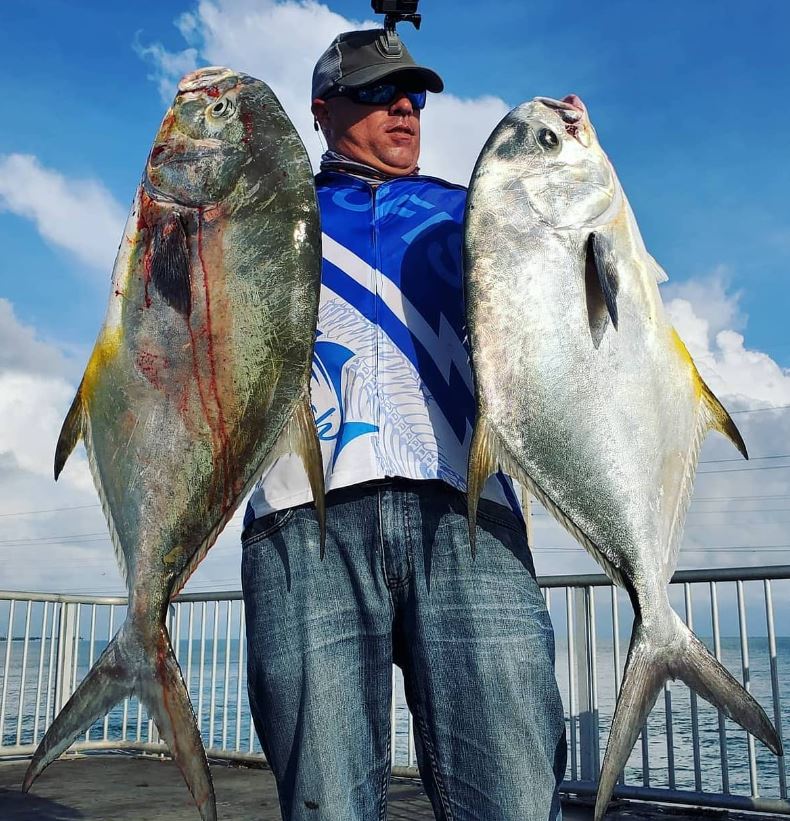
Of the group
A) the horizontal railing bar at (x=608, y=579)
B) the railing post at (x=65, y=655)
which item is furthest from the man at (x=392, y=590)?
the railing post at (x=65, y=655)

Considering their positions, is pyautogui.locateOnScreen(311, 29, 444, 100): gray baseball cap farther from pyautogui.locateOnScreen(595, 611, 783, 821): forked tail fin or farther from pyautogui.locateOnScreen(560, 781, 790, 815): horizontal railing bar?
pyautogui.locateOnScreen(560, 781, 790, 815): horizontal railing bar

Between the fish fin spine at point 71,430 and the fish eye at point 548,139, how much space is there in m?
1.39

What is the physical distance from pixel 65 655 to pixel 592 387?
776 centimetres

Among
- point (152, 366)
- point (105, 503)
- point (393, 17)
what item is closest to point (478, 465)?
point (152, 366)

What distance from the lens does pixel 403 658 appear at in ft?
6.98

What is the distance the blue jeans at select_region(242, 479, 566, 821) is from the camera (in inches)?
78.0

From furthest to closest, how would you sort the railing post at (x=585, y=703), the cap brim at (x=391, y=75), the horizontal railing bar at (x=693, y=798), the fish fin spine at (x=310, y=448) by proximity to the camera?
the railing post at (x=585, y=703) < the horizontal railing bar at (x=693, y=798) < the cap brim at (x=391, y=75) < the fish fin spine at (x=310, y=448)

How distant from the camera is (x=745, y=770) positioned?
68.8 feet

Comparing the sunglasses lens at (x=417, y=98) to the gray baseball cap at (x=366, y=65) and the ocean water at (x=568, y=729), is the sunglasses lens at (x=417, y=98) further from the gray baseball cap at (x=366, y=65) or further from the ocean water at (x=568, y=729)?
the ocean water at (x=568, y=729)

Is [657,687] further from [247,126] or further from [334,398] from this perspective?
[247,126]

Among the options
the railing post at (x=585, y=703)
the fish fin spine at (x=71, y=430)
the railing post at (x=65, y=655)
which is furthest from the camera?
the railing post at (x=65, y=655)

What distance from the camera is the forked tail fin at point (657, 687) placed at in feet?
6.46

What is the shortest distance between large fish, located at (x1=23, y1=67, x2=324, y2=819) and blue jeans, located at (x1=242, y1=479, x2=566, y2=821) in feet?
0.64

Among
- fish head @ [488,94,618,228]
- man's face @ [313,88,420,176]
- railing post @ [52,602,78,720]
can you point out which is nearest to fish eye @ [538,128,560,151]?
fish head @ [488,94,618,228]
